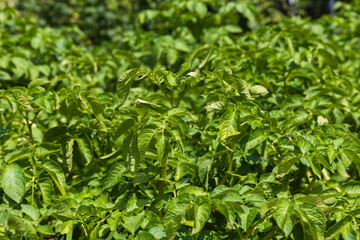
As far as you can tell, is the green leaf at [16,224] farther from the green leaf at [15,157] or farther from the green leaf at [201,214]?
the green leaf at [201,214]

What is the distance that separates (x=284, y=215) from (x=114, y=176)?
0.75 meters

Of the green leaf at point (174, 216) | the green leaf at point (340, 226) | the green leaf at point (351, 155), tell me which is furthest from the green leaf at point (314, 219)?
the green leaf at point (174, 216)

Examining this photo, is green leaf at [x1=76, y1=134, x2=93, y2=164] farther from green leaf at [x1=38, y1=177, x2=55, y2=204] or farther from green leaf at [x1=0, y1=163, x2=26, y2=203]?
green leaf at [x1=0, y1=163, x2=26, y2=203]

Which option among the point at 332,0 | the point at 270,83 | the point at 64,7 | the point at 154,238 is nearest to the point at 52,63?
the point at 270,83

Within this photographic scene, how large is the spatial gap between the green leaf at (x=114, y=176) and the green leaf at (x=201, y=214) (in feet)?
1.67

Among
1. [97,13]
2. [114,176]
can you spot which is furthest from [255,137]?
[97,13]

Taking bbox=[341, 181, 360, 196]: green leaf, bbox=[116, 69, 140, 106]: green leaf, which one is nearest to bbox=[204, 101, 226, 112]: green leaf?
bbox=[116, 69, 140, 106]: green leaf

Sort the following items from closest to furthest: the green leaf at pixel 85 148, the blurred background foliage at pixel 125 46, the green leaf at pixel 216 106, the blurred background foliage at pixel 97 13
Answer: the green leaf at pixel 216 106 < the green leaf at pixel 85 148 < the blurred background foliage at pixel 125 46 < the blurred background foliage at pixel 97 13

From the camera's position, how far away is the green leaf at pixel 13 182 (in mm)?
1509

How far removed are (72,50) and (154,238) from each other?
2.09 meters

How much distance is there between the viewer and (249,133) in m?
1.63

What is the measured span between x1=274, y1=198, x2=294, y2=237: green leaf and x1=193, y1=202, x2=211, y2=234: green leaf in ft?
0.72

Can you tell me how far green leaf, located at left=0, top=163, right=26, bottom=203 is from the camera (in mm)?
1509

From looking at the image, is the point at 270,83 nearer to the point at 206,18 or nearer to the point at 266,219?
the point at 266,219
